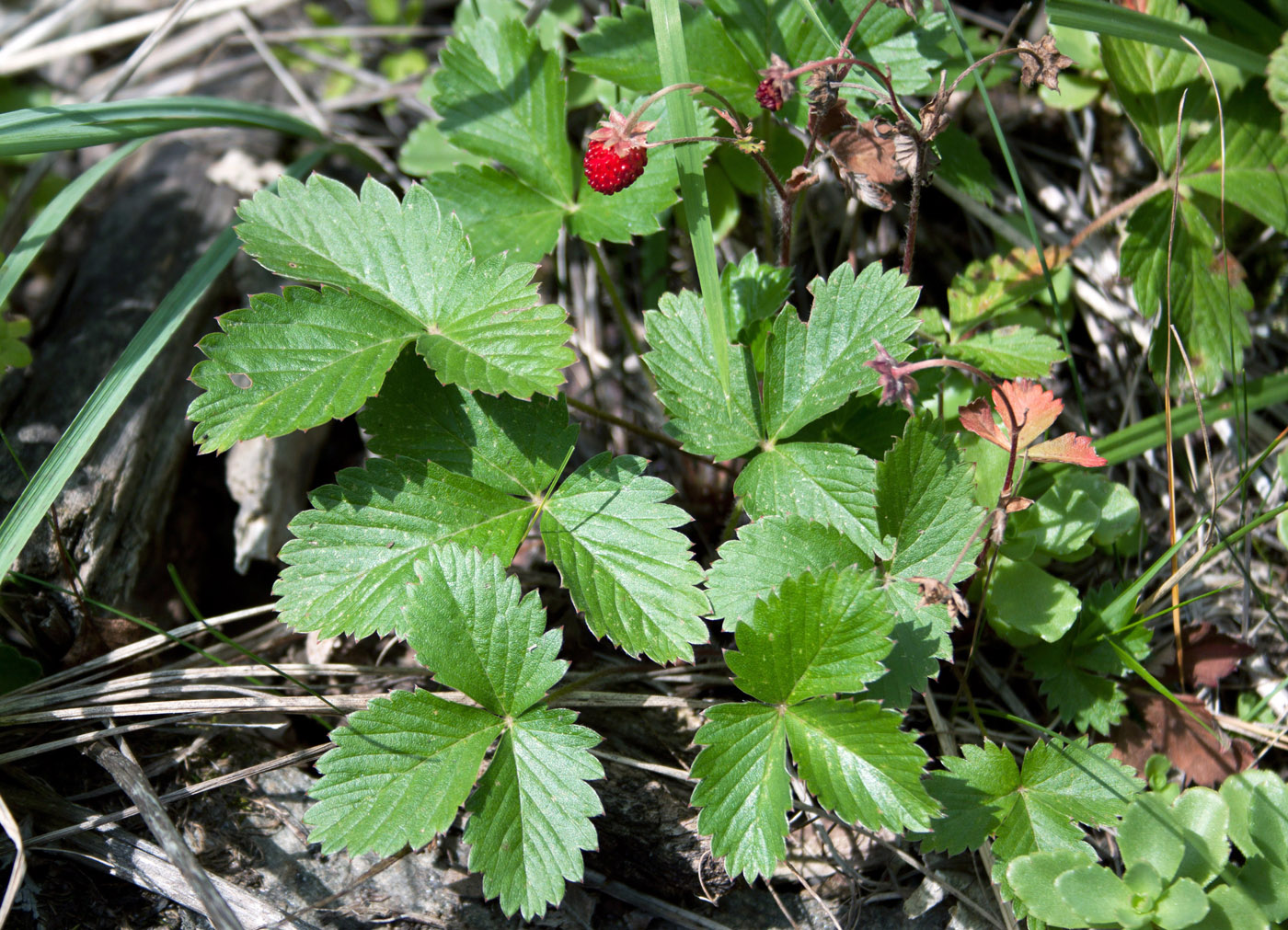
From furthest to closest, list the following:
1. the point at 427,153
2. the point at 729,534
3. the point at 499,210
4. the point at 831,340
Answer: the point at 427,153 → the point at 499,210 → the point at 729,534 → the point at 831,340

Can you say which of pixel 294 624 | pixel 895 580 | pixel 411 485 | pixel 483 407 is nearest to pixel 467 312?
pixel 483 407

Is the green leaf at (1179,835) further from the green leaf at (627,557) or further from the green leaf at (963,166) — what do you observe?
the green leaf at (963,166)

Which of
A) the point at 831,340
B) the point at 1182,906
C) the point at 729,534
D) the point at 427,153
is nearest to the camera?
the point at 1182,906

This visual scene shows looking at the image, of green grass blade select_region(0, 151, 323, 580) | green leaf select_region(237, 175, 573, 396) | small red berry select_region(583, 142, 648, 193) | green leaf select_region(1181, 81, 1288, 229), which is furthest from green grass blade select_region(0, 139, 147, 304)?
green leaf select_region(1181, 81, 1288, 229)

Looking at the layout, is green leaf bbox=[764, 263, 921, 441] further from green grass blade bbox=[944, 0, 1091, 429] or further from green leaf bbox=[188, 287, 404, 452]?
green leaf bbox=[188, 287, 404, 452]

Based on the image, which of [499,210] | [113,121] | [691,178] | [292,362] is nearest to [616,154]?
[691,178]

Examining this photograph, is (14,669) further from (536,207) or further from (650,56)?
(650,56)

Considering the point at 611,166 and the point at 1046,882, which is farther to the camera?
the point at 611,166
